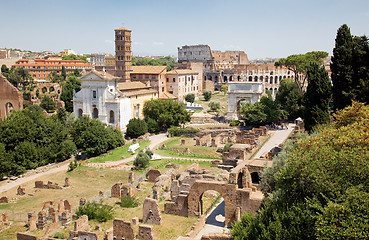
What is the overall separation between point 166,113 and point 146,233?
1315 inches

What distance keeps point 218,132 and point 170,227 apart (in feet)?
90.4

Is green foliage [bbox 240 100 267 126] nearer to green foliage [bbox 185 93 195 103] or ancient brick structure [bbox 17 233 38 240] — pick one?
green foliage [bbox 185 93 195 103]

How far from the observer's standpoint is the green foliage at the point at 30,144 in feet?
116

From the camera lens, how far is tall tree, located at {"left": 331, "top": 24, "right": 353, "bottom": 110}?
29391 mm

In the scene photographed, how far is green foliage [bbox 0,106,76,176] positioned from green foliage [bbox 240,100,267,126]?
71.5ft

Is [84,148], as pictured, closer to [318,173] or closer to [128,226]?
[128,226]

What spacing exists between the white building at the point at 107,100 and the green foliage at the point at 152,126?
387 centimetres

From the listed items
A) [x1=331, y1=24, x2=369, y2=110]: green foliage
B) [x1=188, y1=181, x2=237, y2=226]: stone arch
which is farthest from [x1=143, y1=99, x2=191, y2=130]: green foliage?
[x1=188, y1=181, x2=237, y2=226]: stone arch

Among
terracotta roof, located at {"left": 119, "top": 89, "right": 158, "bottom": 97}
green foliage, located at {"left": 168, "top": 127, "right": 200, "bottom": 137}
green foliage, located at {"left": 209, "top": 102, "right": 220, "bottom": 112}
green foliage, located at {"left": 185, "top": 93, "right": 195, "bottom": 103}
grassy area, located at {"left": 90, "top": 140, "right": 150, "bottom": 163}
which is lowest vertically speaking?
grassy area, located at {"left": 90, "top": 140, "right": 150, "bottom": 163}

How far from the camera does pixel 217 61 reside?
116 metres

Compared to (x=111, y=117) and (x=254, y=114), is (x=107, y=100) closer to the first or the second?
(x=111, y=117)

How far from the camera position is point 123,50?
2346 inches

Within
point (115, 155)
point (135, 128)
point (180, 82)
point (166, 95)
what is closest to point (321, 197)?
point (115, 155)

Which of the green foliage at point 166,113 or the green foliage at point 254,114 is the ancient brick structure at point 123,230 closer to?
the green foliage at point 254,114
